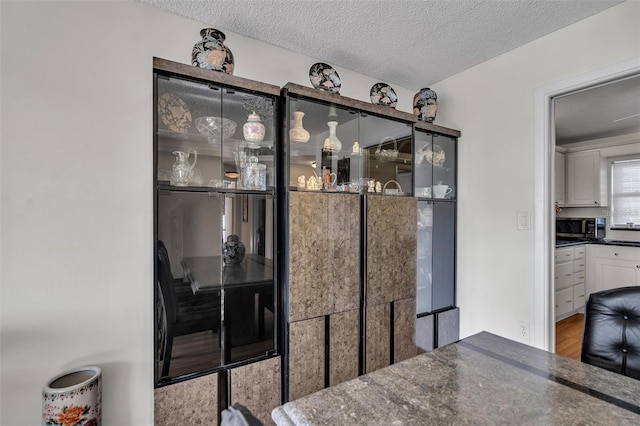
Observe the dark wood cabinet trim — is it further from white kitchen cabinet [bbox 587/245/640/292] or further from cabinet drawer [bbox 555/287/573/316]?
white kitchen cabinet [bbox 587/245/640/292]

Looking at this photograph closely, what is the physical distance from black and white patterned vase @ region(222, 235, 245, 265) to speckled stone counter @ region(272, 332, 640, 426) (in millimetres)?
1082

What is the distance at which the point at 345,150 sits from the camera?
87.5 inches

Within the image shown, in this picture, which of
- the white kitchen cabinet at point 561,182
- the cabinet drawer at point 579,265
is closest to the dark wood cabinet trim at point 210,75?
the cabinet drawer at point 579,265

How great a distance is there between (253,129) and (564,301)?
4.06 meters

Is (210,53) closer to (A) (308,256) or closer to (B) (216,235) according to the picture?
(B) (216,235)

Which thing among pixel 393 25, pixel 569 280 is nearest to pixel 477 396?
pixel 393 25

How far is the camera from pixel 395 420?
2.62 feet

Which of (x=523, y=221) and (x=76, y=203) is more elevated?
(x=76, y=203)

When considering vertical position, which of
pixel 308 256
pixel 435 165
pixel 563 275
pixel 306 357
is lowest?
pixel 306 357

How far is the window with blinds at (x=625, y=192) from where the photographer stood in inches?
159

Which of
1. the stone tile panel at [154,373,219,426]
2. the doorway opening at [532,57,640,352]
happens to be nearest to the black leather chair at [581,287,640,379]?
the doorway opening at [532,57,640,352]

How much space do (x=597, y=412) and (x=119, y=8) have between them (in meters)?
2.66

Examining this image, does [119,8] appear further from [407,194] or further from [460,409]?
[460,409]

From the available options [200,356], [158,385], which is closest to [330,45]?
[200,356]
